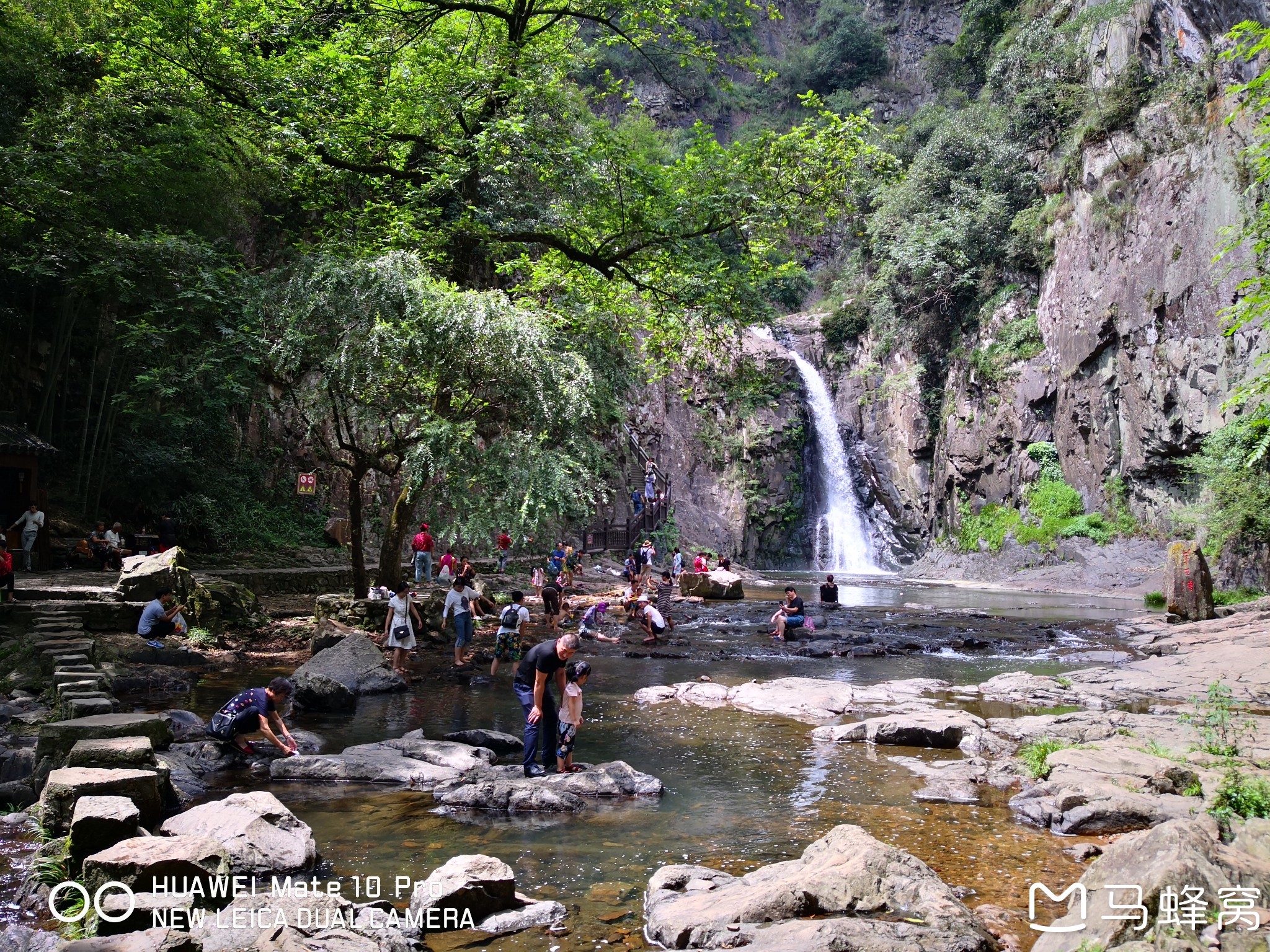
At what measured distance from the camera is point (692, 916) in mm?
4480

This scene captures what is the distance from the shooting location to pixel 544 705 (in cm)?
769

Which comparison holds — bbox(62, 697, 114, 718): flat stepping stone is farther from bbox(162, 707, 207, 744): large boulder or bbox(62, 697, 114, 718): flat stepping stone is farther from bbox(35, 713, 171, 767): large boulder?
bbox(162, 707, 207, 744): large boulder

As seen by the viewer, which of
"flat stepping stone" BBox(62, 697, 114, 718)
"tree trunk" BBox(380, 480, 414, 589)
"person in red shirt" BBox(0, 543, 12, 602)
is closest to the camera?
"flat stepping stone" BBox(62, 697, 114, 718)

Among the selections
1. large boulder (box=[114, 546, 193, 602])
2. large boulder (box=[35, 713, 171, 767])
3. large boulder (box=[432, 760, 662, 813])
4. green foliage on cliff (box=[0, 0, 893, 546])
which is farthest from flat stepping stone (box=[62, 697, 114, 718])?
large boulder (box=[114, 546, 193, 602])

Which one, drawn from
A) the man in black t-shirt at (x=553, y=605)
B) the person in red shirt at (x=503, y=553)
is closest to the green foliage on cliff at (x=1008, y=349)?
the person in red shirt at (x=503, y=553)

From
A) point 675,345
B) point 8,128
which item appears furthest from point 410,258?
point 8,128

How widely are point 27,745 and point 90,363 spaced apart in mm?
16206

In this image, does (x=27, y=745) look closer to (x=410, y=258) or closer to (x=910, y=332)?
(x=410, y=258)

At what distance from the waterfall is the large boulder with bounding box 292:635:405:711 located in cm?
2712

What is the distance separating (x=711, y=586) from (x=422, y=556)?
27.6 ft

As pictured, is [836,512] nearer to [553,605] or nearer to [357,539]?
[553,605]

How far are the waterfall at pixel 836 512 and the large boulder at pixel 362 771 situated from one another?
30263mm

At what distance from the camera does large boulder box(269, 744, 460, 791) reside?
7.40 m

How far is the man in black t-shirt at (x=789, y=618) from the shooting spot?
1653 cm
